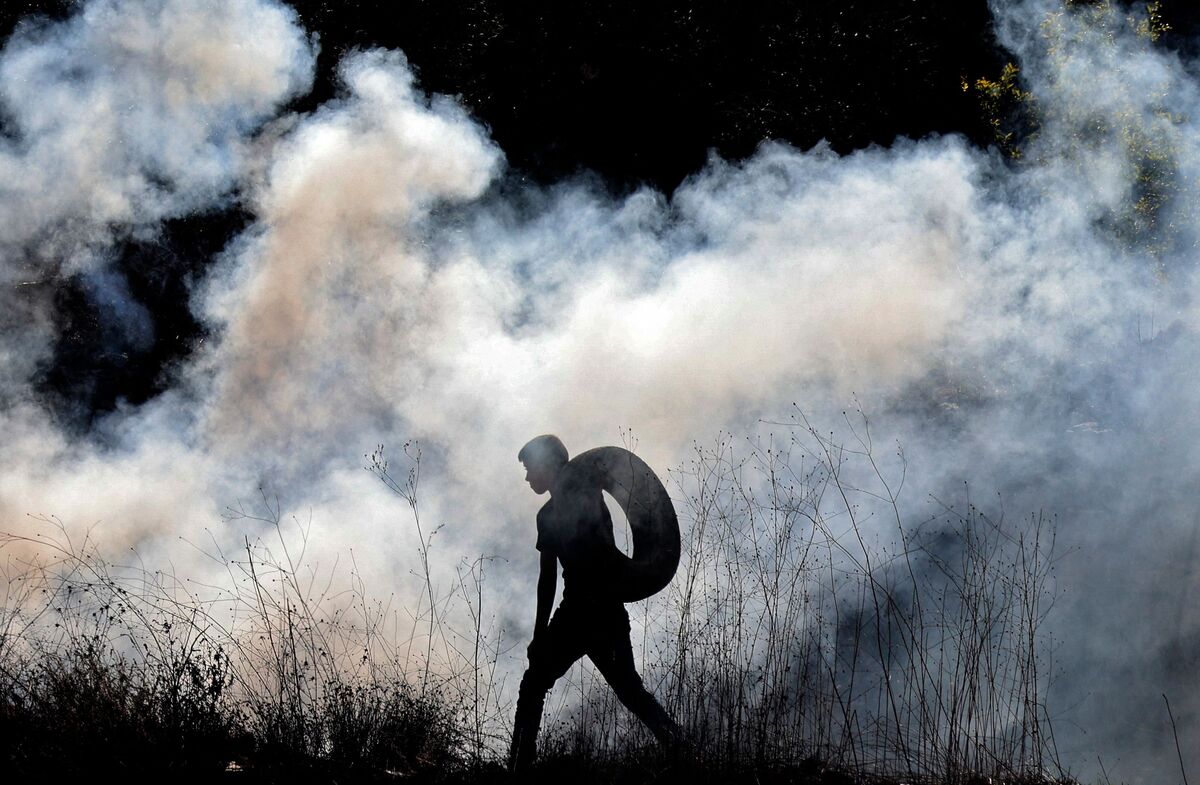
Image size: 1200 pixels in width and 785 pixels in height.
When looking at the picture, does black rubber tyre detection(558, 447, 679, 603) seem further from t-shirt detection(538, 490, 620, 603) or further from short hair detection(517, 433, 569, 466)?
short hair detection(517, 433, 569, 466)

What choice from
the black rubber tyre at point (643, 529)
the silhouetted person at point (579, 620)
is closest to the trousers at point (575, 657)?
the silhouetted person at point (579, 620)

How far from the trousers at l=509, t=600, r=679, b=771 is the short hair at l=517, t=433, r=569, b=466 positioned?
680mm

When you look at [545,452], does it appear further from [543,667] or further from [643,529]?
[543,667]

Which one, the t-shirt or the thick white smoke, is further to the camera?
the thick white smoke

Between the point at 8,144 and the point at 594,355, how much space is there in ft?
19.4

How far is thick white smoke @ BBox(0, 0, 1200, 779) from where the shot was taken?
9.03 meters

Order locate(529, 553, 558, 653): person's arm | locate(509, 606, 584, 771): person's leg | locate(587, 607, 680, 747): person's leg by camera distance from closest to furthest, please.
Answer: locate(587, 607, 680, 747): person's leg, locate(509, 606, 584, 771): person's leg, locate(529, 553, 558, 653): person's arm

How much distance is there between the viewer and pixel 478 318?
10023 millimetres

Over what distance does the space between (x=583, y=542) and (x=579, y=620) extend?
0.37 m

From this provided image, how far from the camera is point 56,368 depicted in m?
10.1

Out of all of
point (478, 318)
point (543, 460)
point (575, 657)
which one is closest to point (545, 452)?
point (543, 460)

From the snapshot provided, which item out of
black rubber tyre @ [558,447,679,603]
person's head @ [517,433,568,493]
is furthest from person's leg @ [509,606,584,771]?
person's head @ [517,433,568,493]

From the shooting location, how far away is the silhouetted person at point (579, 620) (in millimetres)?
4508

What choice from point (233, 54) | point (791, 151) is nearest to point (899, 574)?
point (791, 151)
